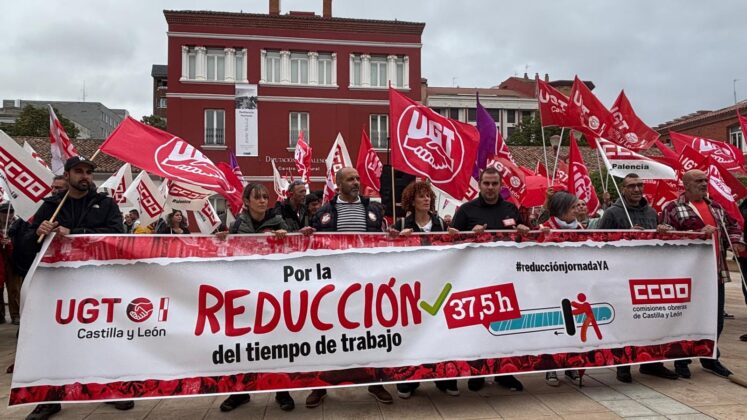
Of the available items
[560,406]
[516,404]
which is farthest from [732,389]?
[516,404]

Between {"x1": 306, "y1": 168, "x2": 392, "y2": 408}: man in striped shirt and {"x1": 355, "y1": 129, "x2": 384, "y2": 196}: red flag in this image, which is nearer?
{"x1": 306, "y1": 168, "x2": 392, "y2": 408}: man in striped shirt

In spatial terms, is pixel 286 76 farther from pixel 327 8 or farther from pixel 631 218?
pixel 631 218

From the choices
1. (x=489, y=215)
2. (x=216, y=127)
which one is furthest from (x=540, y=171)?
(x=216, y=127)

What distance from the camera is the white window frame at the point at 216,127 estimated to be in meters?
29.1

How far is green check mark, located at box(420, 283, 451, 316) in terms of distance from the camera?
424cm

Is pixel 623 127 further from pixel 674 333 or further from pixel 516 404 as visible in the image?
pixel 516 404

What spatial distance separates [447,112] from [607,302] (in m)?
51.3

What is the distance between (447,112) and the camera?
178 ft


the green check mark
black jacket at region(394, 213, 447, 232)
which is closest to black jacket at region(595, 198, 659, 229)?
black jacket at region(394, 213, 447, 232)

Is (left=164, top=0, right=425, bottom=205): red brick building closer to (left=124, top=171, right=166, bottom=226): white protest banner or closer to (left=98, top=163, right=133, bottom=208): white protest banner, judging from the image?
(left=98, top=163, right=133, bottom=208): white protest banner

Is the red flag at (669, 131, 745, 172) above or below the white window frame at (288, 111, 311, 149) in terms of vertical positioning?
below

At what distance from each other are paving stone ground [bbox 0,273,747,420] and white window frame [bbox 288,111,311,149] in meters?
25.8

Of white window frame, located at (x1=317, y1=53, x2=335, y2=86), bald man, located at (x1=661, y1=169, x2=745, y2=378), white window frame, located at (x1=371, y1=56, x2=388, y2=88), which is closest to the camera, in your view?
bald man, located at (x1=661, y1=169, x2=745, y2=378)

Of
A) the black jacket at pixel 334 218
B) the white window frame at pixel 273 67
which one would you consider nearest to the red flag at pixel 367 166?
the black jacket at pixel 334 218
